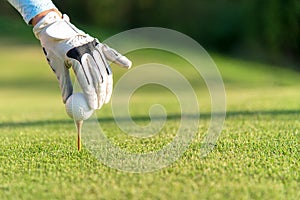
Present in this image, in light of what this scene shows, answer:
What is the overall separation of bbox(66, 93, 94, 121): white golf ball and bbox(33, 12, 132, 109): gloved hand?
0.04 m

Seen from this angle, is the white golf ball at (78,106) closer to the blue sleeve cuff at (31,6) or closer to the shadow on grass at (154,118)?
the blue sleeve cuff at (31,6)

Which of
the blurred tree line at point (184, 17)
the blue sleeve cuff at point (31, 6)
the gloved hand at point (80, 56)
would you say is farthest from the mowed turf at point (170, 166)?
the blurred tree line at point (184, 17)

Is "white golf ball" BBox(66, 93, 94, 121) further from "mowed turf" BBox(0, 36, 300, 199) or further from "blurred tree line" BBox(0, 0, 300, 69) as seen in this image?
"blurred tree line" BBox(0, 0, 300, 69)

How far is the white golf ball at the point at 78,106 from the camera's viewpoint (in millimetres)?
2953

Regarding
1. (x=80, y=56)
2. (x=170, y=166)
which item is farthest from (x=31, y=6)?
(x=170, y=166)

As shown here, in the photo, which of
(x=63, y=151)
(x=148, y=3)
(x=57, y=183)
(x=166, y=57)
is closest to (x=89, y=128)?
(x=63, y=151)

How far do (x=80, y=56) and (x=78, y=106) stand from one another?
0.26 metres

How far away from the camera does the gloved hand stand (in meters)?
2.91

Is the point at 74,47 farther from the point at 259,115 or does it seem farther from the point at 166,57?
the point at 166,57

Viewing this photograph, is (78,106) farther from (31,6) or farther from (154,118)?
(154,118)

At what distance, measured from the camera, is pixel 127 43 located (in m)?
14.0

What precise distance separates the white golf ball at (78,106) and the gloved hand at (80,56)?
1.4 inches

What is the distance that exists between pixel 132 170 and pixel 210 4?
16668 mm

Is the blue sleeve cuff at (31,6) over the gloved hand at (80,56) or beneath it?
over
